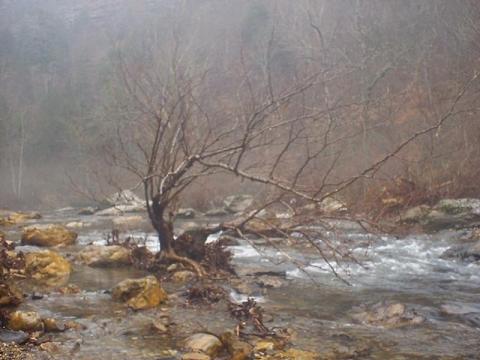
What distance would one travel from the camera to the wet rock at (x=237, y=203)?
62.7 ft

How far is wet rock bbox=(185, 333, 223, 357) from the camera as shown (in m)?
4.68

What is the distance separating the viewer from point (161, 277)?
25.5ft

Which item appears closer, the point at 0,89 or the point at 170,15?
the point at 0,89

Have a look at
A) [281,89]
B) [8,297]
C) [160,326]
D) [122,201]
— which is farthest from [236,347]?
[122,201]

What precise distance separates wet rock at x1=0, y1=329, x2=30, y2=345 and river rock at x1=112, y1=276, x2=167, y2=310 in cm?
149

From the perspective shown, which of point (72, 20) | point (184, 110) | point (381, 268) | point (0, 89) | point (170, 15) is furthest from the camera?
point (72, 20)

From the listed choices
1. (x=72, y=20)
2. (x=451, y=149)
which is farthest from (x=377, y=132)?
(x=72, y=20)

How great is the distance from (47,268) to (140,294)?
228cm

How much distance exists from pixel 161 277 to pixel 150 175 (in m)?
1.43

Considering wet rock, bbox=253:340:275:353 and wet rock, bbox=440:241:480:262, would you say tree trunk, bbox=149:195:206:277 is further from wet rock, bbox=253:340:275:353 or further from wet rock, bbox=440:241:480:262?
wet rock, bbox=440:241:480:262

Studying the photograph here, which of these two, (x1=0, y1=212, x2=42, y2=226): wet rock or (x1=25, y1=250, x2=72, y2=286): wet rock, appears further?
(x1=0, y1=212, x2=42, y2=226): wet rock

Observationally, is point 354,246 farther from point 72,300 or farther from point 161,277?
point 72,300

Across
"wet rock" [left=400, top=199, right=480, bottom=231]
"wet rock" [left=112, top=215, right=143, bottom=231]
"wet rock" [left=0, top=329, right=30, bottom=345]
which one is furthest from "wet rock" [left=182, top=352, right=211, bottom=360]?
"wet rock" [left=112, top=215, right=143, bottom=231]

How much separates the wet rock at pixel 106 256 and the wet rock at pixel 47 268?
58 cm
